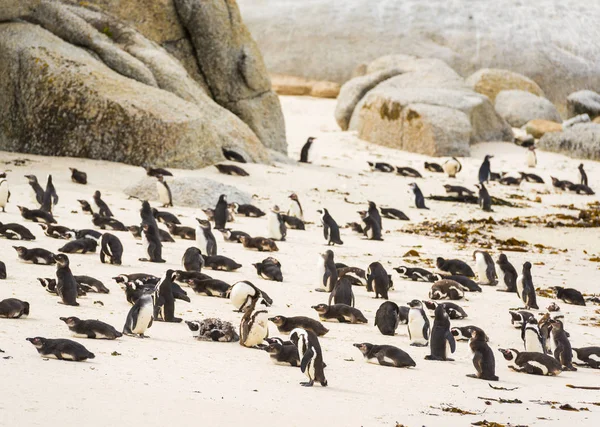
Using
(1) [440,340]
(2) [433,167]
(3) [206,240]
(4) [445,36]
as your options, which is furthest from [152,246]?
(4) [445,36]

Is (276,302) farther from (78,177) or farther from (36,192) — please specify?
(78,177)

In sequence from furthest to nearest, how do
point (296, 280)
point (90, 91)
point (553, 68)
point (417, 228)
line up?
point (553, 68)
point (90, 91)
point (417, 228)
point (296, 280)

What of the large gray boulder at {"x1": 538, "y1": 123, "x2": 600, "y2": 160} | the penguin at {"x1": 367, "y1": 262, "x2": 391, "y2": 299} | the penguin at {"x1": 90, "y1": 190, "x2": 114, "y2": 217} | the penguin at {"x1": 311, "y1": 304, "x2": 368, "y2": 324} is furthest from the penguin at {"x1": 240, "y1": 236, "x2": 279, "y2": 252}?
the large gray boulder at {"x1": 538, "y1": 123, "x2": 600, "y2": 160}

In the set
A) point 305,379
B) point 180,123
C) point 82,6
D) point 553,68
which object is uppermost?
point 553,68

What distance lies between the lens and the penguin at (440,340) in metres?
8.55

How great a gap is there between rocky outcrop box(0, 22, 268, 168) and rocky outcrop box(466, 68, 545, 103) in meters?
19.7

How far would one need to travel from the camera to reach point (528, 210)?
20500 mm

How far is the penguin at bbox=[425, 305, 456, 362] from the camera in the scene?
8.55 m

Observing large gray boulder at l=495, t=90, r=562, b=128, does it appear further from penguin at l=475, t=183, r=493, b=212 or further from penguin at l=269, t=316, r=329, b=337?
penguin at l=269, t=316, r=329, b=337

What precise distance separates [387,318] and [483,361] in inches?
60.5

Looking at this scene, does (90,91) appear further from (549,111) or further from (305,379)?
(549,111)

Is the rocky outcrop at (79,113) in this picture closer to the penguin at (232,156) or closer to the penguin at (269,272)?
the penguin at (232,156)

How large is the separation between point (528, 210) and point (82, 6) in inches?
388

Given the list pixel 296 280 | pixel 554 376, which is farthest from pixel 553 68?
pixel 554 376
